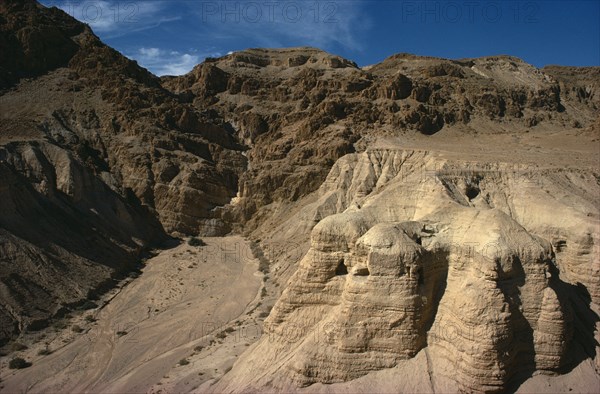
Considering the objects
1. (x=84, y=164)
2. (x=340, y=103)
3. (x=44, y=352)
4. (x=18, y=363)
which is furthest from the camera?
(x=340, y=103)

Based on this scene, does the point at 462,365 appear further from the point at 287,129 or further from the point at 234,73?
the point at 234,73

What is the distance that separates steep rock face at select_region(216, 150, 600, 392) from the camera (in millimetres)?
14992

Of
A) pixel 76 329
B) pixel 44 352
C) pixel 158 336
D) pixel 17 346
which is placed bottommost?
A: pixel 44 352

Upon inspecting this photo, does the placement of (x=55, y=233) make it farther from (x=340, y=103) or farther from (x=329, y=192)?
(x=340, y=103)

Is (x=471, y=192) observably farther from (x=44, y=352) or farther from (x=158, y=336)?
(x=44, y=352)

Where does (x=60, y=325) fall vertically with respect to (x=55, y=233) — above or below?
below

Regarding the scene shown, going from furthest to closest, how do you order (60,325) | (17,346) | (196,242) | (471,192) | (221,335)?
(196,242) → (60,325) → (471,192) → (221,335) → (17,346)

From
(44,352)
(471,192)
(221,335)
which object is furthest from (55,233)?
(471,192)

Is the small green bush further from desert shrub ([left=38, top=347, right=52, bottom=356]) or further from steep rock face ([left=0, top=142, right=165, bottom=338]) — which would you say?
desert shrub ([left=38, top=347, right=52, bottom=356])

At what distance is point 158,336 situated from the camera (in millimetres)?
25156

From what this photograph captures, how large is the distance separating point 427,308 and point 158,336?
14.7m

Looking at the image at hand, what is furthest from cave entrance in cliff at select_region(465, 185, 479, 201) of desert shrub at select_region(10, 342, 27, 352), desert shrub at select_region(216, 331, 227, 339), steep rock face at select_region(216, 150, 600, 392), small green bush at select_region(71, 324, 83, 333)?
desert shrub at select_region(10, 342, 27, 352)

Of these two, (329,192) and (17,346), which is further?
(329,192)

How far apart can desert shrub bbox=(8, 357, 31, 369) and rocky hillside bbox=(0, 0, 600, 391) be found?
11.6 ft
